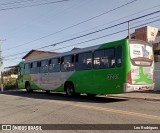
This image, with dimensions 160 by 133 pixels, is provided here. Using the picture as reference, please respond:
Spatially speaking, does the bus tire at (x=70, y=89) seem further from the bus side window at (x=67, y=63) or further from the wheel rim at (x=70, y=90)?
the bus side window at (x=67, y=63)

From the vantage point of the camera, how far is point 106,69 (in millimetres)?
16688

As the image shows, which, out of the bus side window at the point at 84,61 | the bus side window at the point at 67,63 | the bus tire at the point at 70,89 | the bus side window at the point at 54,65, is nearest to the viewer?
the bus side window at the point at 84,61

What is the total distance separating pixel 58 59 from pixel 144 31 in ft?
123

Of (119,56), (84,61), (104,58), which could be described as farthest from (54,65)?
(119,56)

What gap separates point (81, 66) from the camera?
63.1 ft

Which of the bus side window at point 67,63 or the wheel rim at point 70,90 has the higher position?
the bus side window at point 67,63

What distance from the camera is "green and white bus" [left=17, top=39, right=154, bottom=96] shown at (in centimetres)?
1566

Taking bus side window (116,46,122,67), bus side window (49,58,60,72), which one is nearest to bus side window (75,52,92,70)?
bus side window (116,46,122,67)

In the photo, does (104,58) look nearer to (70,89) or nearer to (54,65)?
(70,89)

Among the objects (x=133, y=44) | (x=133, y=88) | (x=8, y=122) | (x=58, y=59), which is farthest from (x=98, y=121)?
(x=58, y=59)

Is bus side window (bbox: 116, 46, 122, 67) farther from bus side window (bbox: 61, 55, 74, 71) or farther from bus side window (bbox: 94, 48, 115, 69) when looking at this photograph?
bus side window (bbox: 61, 55, 74, 71)

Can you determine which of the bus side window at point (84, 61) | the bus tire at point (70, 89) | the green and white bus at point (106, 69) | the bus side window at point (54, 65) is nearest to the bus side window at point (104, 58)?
the green and white bus at point (106, 69)

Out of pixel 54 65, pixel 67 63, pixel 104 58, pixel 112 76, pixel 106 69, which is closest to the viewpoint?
pixel 112 76

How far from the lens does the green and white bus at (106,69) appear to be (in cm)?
1566
